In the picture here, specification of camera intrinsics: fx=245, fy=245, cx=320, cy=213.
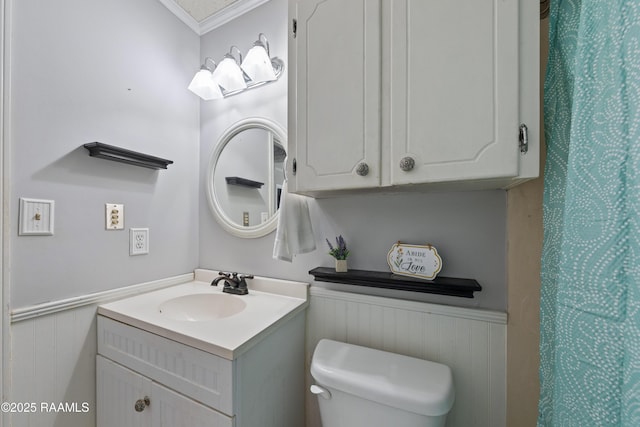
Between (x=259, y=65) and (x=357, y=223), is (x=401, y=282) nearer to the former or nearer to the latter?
(x=357, y=223)

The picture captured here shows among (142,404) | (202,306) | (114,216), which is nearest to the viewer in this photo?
(142,404)

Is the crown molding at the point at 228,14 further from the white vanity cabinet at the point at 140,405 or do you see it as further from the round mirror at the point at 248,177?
the white vanity cabinet at the point at 140,405

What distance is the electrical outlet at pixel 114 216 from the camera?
109 cm

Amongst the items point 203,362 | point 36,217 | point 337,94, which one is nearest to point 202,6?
point 337,94

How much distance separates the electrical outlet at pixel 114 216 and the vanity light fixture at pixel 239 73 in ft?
2.34

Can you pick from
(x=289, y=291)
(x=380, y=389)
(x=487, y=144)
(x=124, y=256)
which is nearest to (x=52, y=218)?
(x=124, y=256)

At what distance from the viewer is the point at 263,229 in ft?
4.11

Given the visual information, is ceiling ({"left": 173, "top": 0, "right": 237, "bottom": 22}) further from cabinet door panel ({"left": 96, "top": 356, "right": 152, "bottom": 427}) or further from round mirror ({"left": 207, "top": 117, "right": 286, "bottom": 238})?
cabinet door panel ({"left": 96, "top": 356, "right": 152, "bottom": 427})

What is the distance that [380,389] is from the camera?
0.75 metres

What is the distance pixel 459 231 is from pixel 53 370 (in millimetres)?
1623

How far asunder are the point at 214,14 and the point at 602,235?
6.13ft

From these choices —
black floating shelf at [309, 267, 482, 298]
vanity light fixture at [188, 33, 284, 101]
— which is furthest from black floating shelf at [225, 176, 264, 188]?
black floating shelf at [309, 267, 482, 298]

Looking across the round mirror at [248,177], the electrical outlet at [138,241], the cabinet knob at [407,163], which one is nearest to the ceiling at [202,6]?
the round mirror at [248,177]

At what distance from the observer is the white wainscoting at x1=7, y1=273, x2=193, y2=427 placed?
859mm
